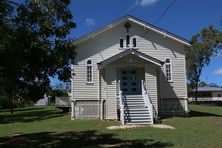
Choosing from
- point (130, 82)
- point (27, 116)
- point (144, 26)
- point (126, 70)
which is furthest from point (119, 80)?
point (27, 116)

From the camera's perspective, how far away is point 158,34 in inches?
1040

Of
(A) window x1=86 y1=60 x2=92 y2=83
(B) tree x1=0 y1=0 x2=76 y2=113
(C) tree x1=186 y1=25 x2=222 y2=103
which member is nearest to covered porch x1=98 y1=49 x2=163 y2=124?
(A) window x1=86 y1=60 x2=92 y2=83

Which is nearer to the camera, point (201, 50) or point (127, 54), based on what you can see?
point (127, 54)

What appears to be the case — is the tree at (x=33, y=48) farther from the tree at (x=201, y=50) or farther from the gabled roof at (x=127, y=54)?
the tree at (x=201, y=50)

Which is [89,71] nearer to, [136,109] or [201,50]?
[136,109]

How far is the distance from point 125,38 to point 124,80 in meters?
3.11

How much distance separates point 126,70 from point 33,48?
14230 mm

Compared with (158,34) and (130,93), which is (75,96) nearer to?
(130,93)

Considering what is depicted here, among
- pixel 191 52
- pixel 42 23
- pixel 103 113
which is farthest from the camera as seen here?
pixel 191 52

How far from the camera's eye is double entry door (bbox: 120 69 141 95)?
83.3 feet

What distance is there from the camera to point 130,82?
83.6 feet

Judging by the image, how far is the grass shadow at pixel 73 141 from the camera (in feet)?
44.5

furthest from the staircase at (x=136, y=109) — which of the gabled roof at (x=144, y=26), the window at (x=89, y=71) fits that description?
the gabled roof at (x=144, y=26)

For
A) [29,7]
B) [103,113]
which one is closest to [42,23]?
[29,7]
